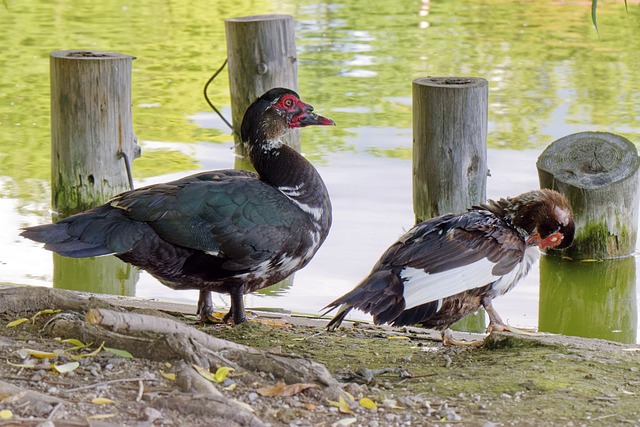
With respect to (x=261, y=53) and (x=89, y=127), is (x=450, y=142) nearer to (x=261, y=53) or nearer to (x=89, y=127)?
(x=261, y=53)

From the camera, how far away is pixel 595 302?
7336mm

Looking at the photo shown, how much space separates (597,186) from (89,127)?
385 centimetres

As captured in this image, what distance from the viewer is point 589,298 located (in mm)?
7375

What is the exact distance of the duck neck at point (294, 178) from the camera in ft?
18.9

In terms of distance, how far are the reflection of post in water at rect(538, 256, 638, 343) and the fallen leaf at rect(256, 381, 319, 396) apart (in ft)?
10.8

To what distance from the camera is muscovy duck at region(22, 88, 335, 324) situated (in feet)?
17.4

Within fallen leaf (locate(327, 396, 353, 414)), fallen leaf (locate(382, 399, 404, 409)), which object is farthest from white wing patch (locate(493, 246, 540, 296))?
fallen leaf (locate(327, 396, 353, 414))

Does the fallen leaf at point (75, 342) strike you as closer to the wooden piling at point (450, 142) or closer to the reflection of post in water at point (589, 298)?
the reflection of post in water at point (589, 298)

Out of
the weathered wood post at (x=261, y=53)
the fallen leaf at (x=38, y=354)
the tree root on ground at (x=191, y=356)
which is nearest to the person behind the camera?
the tree root on ground at (x=191, y=356)

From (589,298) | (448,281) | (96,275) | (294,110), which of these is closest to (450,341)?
(448,281)

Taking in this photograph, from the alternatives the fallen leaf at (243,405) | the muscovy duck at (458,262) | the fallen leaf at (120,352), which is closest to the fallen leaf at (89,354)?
the fallen leaf at (120,352)

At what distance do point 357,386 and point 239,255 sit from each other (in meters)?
1.46

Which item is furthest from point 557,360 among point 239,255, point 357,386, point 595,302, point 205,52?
point 205,52

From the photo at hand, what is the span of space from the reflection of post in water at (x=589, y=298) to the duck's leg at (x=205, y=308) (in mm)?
2362
